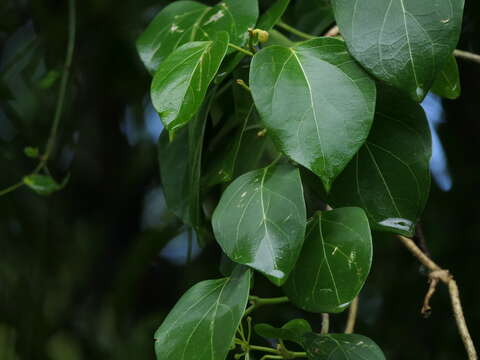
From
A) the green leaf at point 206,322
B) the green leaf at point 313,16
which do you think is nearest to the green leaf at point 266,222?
the green leaf at point 206,322

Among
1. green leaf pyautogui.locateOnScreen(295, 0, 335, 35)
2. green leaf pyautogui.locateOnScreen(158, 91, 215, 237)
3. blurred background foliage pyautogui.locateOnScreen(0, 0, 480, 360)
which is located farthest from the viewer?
blurred background foliage pyautogui.locateOnScreen(0, 0, 480, 360)

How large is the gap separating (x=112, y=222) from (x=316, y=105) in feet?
4.43

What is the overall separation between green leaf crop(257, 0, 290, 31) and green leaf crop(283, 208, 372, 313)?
0.66ft

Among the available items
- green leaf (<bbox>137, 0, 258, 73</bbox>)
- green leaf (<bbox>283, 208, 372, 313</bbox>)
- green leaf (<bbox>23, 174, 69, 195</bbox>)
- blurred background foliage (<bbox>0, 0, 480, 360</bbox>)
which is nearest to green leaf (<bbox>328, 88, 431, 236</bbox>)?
green leaf (<bbox>283, 208, 372, 313</bbox>)

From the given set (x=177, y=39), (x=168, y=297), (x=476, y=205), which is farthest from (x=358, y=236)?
(x=168, y=297)

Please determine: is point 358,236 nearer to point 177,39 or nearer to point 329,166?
point 329,166

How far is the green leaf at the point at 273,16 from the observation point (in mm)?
657

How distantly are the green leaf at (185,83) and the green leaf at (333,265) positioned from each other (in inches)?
5.4

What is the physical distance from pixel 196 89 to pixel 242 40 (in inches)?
3.5

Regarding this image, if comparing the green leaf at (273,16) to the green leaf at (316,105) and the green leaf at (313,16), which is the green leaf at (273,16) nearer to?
the green leaf at (316,105)

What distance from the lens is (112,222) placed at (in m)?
1.81

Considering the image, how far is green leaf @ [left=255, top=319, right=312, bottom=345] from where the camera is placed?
1.99ft

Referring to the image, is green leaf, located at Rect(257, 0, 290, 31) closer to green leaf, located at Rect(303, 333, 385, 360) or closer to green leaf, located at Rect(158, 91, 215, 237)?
green leaf, located at Rect(158, 91, 215, 237)

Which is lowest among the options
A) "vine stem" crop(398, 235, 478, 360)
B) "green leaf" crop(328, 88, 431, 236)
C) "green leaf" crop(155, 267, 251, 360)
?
"vine stem" crop(398, 235, 478, 360)
